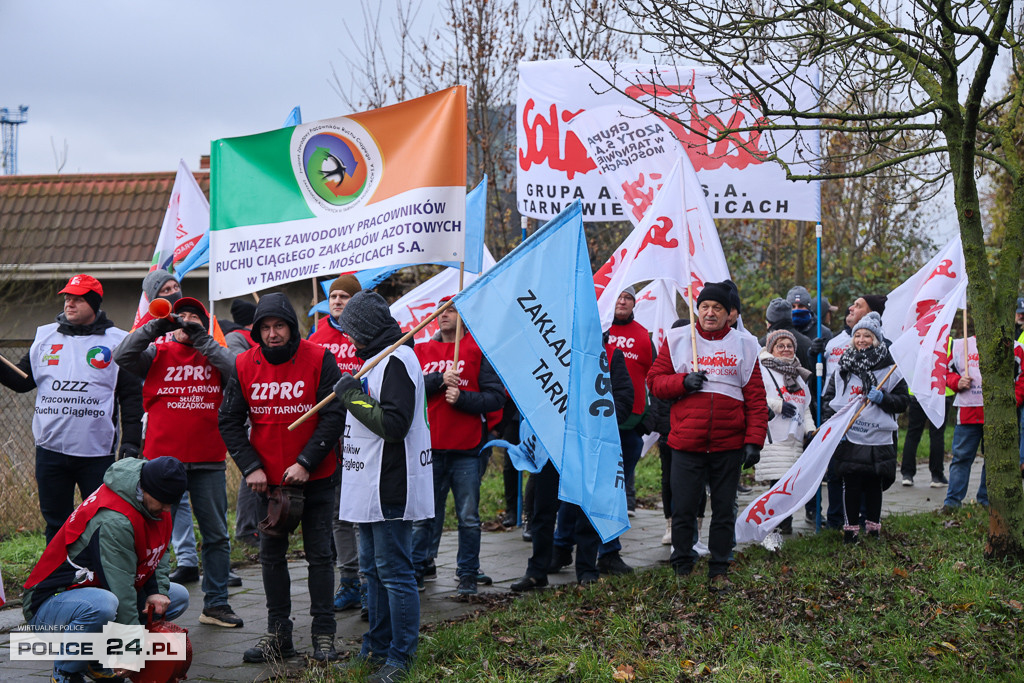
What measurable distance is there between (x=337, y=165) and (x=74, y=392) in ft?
7.28

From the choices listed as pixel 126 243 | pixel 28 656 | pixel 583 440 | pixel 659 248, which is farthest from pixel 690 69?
pixel 126 243

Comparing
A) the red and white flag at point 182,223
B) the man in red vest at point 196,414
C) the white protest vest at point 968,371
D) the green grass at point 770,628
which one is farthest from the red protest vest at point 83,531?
the white protest vest at point 968,371

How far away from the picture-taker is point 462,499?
23.6 ft

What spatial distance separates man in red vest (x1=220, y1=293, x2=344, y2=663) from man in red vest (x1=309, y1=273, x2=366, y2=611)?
2.45 ft

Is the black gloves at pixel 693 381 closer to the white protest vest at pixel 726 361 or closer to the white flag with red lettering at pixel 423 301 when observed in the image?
the white protest vest at pixel 726 361

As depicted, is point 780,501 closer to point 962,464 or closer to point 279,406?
point 962,464

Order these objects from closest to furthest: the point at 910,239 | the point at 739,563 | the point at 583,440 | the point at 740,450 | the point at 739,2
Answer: the point at 583,440 → the point at 739,2 → the point at 740,450 → the point at 739,563 → the point at 910,239

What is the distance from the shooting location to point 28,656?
511cm

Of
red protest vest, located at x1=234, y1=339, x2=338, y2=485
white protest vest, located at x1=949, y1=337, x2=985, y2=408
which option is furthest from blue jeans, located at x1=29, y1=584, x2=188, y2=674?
white protest vest, located at x1=949, y1=337, x2=985, y2=408

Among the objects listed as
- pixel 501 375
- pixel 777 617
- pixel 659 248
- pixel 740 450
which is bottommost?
pixel 777 617

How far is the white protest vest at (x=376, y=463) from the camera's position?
5.22m

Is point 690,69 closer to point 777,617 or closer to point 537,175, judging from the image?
point 537,175

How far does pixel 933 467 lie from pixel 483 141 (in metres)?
6.88

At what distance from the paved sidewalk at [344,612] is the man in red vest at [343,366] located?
5.6 inches
